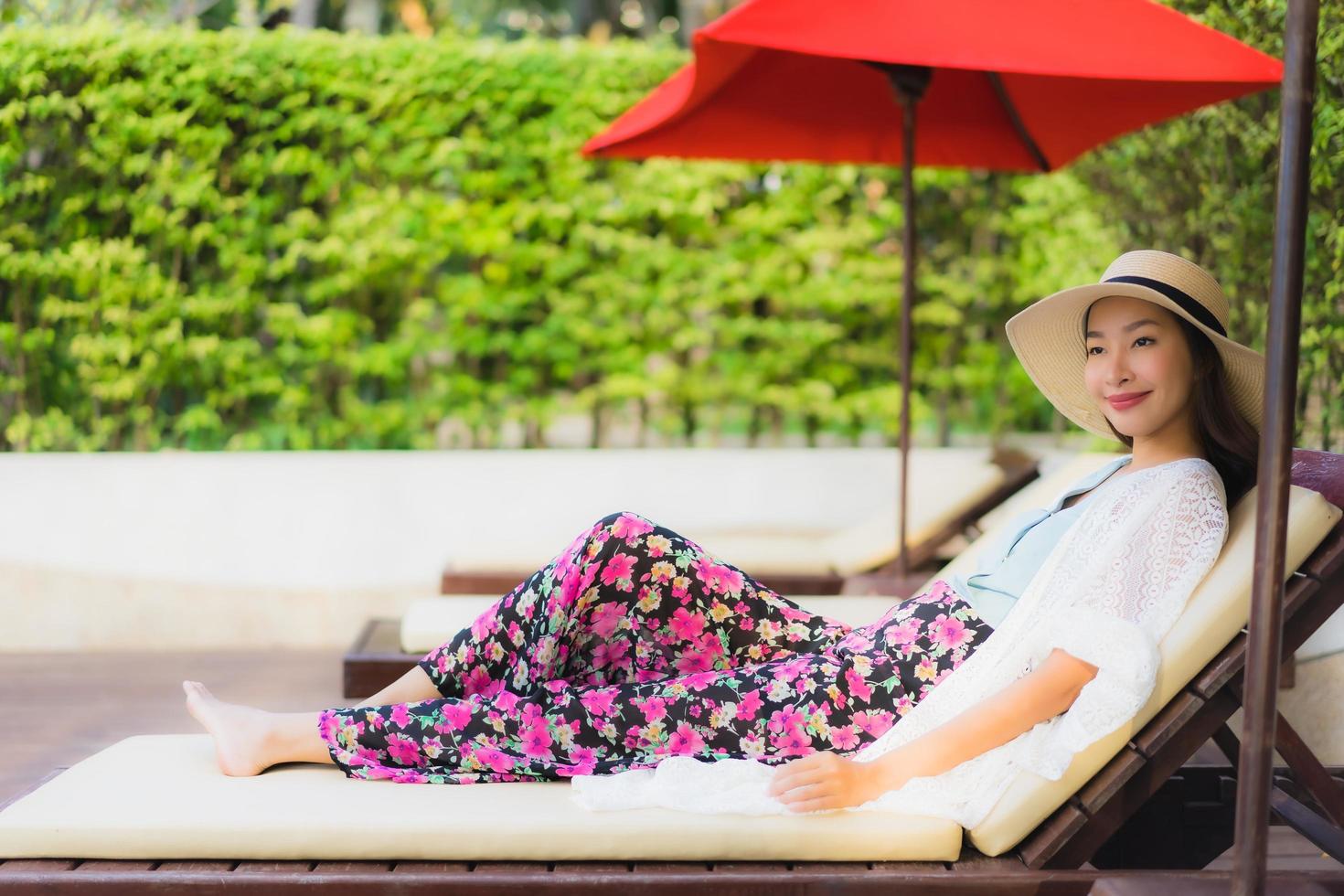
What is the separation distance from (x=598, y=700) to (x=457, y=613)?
1432 mm

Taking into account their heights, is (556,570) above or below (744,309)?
below

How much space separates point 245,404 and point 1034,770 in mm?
4785

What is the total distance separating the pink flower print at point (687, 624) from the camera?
108 inches

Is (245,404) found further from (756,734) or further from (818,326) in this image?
(756,734)

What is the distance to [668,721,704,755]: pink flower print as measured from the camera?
2.50 metres

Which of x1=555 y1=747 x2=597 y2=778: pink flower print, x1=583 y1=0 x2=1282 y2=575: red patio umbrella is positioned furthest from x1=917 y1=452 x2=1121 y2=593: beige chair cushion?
x1=555 y1=747 x2=597 y2=778: pink flower print

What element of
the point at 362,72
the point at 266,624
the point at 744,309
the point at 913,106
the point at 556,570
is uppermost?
the point at 362,72

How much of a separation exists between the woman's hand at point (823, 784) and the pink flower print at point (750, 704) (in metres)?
0.29

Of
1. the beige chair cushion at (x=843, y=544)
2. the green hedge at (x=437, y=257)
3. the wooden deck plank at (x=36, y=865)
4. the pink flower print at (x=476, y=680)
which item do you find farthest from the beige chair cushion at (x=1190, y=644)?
the green hedge at (x=437, y=257)

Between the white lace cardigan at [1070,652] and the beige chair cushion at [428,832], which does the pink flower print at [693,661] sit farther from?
the beige chair cushion at [428,832]

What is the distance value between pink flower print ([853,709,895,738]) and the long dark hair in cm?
78

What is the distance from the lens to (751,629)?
2779mm

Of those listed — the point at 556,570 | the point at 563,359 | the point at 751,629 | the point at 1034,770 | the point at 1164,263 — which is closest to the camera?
the point at 1034,770

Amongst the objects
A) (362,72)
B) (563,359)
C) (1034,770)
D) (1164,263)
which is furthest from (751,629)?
(362,72)
